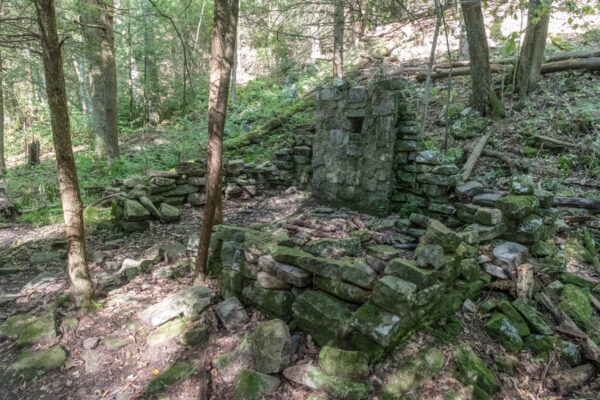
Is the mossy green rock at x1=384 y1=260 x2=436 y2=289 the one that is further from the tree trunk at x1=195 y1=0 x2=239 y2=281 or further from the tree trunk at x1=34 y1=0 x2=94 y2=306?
the tree trunk at x1=34 y1=0 x2=94 y2=306

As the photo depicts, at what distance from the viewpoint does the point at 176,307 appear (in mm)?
3355

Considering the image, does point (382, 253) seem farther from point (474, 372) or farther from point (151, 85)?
point (151, 85)

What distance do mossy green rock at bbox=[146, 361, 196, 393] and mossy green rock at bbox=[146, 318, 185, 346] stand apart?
371mm

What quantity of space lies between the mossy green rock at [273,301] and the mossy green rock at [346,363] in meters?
0.70

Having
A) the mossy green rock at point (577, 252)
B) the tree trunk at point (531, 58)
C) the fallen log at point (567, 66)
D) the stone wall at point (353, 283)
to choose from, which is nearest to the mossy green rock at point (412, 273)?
the stone wall at point (353, 283)

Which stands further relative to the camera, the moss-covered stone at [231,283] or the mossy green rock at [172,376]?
the moss-covered stone at [231,283]

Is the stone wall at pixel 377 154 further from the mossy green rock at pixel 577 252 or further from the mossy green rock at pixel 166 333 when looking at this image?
the mossy green rock at pixel 166 333

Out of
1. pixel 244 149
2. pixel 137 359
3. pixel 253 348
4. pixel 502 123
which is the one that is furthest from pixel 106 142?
pixel 502 123

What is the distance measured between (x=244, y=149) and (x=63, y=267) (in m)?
5.31

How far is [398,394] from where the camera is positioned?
2.41 meters

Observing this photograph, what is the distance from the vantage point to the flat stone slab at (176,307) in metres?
3.32

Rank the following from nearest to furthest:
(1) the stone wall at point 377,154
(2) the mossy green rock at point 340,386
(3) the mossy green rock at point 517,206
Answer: (2) the mossy green rock at point 340,386 < (3) the mossy green rock at point 517,206 < (1) the stone wall at point 377,154

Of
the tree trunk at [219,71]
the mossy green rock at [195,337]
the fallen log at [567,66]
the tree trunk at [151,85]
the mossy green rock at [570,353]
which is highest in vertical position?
the tree trunk at [151,85]

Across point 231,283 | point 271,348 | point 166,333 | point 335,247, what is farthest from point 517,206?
point 166,333
